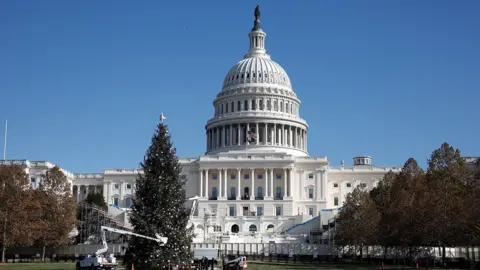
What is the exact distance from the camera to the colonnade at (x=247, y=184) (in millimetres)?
146000

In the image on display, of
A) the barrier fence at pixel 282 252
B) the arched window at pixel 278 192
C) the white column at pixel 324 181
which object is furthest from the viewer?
the white column at pixel 324 181

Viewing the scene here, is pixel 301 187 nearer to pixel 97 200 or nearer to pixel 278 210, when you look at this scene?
pixel 278 210

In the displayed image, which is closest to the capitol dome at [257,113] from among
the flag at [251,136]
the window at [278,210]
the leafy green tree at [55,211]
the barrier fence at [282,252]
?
the flag at [251,136]

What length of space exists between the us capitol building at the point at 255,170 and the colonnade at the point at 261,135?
0.23 metres

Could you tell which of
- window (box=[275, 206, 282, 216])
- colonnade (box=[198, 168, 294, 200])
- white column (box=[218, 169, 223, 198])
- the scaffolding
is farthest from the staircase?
the scaffolding

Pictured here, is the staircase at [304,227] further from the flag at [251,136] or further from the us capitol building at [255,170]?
the flag at [251,136]

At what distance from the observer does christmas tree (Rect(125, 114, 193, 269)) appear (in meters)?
50.2

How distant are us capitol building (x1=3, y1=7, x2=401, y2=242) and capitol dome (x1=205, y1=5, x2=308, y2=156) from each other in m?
0.23

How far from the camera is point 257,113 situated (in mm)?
163500

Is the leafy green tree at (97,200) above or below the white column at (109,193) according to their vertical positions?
below

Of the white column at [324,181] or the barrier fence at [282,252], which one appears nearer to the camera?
the barrier fence at [282,252]

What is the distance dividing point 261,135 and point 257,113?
5.10 m

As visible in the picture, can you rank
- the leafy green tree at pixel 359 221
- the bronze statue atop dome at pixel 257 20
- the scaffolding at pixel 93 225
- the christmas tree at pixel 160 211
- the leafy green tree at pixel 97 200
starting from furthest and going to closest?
the bronze statue atop dome at pixel 257 20, the leafy green tree at pixel 97 200, the scaffolding at pixel 93 225, the leafy green tree at pixel 359 221, the christmas tree at pixel 160 211

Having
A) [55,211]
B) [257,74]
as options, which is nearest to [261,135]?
[257,74]
